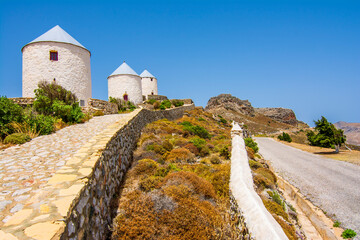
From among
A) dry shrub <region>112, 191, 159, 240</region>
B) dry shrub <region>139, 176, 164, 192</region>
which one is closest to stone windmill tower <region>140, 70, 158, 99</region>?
dry shrub <region>139, 176, 164, 192</region>

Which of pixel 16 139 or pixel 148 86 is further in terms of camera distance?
pixel 148 86

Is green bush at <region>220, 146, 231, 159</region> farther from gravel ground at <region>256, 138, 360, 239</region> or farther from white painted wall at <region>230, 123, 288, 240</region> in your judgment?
white painted wall at <region>230, 123, 288, 240</region>

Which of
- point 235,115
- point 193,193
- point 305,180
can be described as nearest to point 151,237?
point 193,193

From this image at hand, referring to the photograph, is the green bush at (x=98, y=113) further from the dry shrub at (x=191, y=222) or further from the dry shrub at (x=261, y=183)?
the dry shrub at (x=191, y=222)

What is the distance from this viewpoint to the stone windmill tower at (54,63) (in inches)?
732

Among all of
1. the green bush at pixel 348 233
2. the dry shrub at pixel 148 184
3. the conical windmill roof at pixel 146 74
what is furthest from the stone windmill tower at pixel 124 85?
the green bush at pixel 348 233

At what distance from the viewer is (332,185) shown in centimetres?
1183

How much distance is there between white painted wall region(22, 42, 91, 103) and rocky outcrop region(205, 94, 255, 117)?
5000cm

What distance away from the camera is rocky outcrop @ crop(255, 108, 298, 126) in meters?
76.9

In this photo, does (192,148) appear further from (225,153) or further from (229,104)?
(229,104)

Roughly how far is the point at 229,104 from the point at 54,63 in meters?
55.1

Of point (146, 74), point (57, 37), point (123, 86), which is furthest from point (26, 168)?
point (146, 74)

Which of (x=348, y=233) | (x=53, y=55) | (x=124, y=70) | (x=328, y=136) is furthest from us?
(x=124, y=70)

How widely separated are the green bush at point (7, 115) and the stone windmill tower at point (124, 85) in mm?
20426
